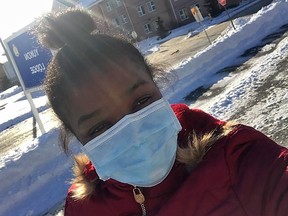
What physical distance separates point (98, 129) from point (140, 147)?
18cm

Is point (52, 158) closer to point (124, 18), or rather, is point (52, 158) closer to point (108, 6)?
point (124, 18)

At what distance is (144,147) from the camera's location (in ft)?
5.00

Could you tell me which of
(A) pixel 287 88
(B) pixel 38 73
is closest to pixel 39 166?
(B) pixel 38 73

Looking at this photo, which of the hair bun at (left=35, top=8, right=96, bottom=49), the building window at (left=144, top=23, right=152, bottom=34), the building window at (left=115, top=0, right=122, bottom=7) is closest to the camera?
the hair bun at (left=35, top=8, right=96, bottom=49)

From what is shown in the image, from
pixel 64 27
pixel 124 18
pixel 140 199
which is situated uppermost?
pixel 124 18

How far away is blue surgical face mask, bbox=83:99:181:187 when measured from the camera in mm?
1500

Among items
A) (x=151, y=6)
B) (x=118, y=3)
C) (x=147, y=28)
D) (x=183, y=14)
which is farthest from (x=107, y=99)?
(x=118, y=3)

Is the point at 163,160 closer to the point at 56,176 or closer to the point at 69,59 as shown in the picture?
the point at 69,59

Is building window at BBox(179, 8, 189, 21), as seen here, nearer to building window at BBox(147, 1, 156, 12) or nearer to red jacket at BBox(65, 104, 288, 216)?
building window at BBox(147, 1, 156, 12)

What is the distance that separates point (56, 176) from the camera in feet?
21.6

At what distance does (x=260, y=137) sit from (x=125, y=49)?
682 millimetres

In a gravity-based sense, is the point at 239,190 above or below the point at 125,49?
below

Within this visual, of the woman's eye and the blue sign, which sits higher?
the blue sign

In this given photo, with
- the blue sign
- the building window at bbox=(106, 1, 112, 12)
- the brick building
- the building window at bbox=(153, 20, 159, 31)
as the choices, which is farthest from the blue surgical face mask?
the building window at bbox=(106, 1, 112, 12)
